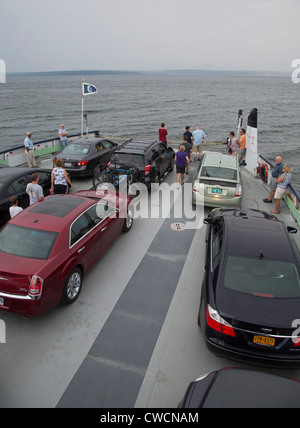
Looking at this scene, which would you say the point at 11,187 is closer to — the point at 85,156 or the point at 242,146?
the point at 85,156

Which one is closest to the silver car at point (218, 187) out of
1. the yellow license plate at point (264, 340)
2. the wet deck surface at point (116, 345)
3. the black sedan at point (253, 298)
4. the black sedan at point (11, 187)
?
the wet deck surface at point (116, 345)

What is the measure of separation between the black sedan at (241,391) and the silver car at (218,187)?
5718mm

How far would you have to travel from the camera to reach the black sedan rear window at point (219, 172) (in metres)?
8.84

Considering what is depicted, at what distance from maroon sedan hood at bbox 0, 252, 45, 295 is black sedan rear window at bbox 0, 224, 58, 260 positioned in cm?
19

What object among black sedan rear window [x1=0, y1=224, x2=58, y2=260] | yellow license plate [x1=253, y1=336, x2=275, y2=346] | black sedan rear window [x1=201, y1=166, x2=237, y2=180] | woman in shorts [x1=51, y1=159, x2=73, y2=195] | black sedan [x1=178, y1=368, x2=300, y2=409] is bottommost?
yellow license plate [x1=253, y1=336, x2=275, y2=346]

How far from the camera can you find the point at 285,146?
3075cm

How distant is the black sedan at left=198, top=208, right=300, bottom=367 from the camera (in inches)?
153

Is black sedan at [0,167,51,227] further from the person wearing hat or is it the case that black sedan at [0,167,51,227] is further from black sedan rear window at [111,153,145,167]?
the person wearing hat

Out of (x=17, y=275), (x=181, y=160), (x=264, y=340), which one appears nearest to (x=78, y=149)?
(x=181, y=160)

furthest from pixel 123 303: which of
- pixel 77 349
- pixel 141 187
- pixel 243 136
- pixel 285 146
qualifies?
pixel 285 146

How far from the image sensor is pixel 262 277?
4441 mm

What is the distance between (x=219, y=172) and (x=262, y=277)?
501cm

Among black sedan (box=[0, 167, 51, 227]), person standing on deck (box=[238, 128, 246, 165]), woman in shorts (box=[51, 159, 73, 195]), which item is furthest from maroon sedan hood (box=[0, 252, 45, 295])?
person standing on deck (box=[238, 128, 246, 165])

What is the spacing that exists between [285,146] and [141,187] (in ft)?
83.2
